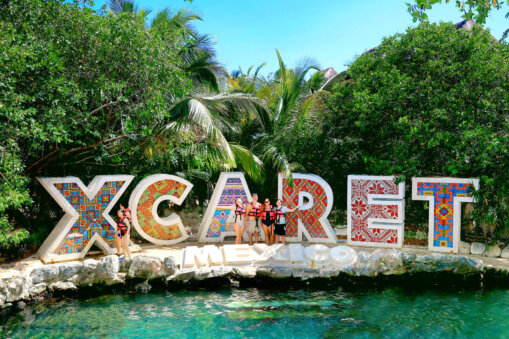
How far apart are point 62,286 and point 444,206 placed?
31.4 feet

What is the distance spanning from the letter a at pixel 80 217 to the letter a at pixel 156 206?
550 mm

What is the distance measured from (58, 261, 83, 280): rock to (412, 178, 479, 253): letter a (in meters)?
8.81

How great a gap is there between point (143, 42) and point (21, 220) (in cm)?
561

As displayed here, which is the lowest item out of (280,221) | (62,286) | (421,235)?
(62,286)

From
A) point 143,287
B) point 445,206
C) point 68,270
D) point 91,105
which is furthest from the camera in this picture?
point 445,206

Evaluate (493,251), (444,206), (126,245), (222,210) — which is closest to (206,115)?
(222,210)

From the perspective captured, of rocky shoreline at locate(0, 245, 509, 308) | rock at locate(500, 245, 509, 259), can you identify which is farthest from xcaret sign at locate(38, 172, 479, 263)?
rocky shoreline at locate(0, 245, 509, 308)

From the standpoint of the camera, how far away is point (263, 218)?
12312mm

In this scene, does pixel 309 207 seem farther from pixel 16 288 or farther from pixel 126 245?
pixel 16 288

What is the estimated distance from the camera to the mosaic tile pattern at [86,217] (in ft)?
35.1

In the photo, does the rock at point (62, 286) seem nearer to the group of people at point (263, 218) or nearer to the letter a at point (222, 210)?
the letter a at point (222, 210)

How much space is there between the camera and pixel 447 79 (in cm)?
1239

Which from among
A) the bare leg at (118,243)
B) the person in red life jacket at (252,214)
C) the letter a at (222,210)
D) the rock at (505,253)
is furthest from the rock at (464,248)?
the bare leg at (118,243)

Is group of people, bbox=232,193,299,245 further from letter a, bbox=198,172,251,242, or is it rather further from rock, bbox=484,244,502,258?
rock, bbox=484,244,502,258
